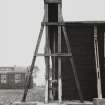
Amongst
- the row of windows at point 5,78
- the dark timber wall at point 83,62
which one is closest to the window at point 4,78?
the row of windows at point 5,78

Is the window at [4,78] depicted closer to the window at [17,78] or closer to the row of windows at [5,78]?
the row of windows at [5,78]

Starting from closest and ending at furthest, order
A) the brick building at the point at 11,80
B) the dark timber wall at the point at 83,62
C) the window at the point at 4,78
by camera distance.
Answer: the dark timber wall at the point at 83,62 < the brick building at the point at 11,80 < the window at the point at 4,78

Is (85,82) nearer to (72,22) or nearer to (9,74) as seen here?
(72,22)

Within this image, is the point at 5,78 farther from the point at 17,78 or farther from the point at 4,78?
the point at 17,78

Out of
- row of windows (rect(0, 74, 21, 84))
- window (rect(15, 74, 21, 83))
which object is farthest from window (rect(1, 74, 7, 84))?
window (rect(15, 74, 21, 83))

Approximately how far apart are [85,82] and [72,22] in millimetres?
3956

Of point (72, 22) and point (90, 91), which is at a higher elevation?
point (72, 22)

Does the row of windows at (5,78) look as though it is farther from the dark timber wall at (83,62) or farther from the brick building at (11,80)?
the dark timber wall at (83,62)

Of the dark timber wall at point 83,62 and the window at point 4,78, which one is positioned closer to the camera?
the dark timber wall at point 83,62

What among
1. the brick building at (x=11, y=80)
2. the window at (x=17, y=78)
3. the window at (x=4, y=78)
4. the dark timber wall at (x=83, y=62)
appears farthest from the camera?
the window at (x=17, y=78)

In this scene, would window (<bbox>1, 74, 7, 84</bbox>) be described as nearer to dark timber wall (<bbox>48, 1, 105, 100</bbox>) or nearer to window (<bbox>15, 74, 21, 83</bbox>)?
window (<bbox>15, 74, 21, 83</bbox>)

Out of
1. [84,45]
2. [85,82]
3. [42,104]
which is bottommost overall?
[42,104]

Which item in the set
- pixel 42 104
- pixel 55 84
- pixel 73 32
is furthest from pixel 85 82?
pixel 42 104

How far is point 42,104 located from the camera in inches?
510
